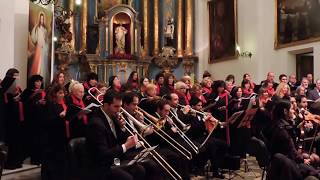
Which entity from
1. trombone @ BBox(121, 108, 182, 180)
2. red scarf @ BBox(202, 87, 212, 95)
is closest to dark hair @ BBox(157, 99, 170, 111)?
trombone @ BBox(121, 108, 182, 180)

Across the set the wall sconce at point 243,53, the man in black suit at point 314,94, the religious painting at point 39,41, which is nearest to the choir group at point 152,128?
the man in black suit at point 314,94

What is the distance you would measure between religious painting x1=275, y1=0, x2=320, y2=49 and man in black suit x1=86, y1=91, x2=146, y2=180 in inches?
398

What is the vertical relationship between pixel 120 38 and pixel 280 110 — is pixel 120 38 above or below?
above

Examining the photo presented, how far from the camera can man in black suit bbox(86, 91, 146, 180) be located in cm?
509

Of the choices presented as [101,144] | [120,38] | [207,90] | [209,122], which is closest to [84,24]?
[120,38]

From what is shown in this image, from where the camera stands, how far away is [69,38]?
18188 mm

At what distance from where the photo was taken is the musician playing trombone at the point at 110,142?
5.09 meters

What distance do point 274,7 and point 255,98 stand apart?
7.80 meters

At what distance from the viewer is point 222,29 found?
18047 mm

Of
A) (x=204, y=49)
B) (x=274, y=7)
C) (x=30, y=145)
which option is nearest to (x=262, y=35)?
(x=274, y=7)

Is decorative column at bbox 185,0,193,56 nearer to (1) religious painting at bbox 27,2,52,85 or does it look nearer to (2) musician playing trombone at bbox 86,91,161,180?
(1) religious painting at bbox 27,2,52,85

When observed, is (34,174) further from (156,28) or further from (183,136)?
(156,28)

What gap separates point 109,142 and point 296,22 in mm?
11206

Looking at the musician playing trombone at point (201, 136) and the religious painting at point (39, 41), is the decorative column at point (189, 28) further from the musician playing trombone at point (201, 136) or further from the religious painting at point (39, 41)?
the musician playing trombone at point (201, 136)
